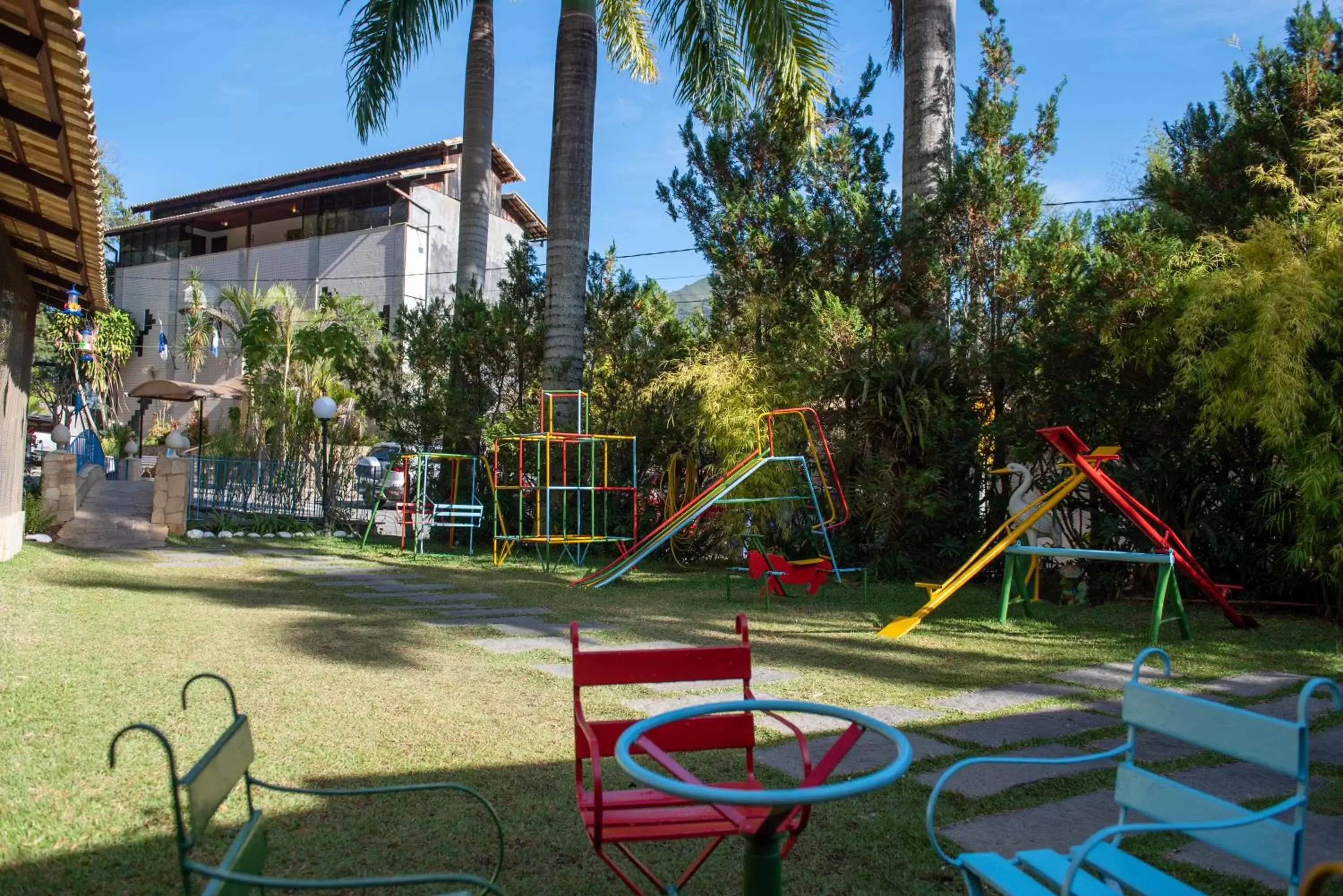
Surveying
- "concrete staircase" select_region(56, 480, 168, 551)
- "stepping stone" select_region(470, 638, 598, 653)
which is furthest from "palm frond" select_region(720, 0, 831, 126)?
"concrete staircase" select_region(56, 480, 168, 551)

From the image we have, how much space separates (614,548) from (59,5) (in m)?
10.5

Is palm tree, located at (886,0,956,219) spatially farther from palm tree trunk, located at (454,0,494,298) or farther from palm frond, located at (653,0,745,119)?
palm tree trunk, located at (454,0,494,298)

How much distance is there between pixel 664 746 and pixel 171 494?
1451 cm

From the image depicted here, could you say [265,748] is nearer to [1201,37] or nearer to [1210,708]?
[1210,708]

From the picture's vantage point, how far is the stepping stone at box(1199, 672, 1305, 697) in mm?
5867

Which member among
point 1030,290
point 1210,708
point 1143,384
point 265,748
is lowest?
point 265,748

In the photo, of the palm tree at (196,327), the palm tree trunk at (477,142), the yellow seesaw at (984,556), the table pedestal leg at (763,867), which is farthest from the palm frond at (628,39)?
the palm tree at (196,327)

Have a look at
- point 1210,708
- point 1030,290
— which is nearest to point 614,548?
point 1030,290

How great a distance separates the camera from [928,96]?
12211 millimetres

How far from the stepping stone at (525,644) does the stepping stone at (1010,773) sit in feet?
10.5

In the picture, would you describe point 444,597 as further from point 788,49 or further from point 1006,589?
point 788,49

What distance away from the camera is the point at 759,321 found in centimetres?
1366

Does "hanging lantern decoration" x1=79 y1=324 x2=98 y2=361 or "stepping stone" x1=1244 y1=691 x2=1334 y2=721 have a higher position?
"hanging lantern decoration" x1=79 y1=324 x2=98 y2=361

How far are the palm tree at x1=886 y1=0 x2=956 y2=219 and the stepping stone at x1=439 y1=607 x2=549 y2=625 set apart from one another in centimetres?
682
